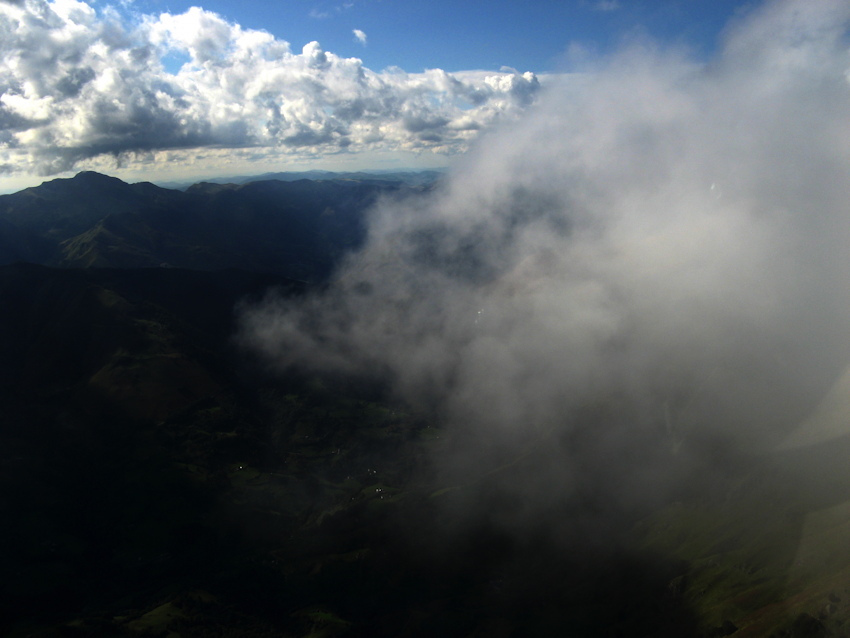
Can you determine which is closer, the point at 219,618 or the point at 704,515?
the point at 219,618

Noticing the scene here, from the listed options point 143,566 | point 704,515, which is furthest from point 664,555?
point 143,566

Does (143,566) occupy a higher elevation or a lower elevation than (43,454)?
lower

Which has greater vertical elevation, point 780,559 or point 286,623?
point 780,559

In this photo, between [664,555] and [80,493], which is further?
[80,493]

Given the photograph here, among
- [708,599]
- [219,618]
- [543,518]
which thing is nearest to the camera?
[708,599]

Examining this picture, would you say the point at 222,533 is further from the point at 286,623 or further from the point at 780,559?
the point at 780,559

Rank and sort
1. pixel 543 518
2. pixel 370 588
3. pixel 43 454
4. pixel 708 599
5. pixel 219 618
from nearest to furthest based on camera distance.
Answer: pixel 708 599 < pixel 219 618 < pixel 370 588 < pixel 543 518 < pixel 43 454

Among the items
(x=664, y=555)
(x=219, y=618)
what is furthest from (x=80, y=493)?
(x=664, y=555)

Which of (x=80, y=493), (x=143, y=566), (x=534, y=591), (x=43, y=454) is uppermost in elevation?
(x=43, y=454)

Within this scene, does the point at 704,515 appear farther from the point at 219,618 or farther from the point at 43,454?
the point at 43,454
